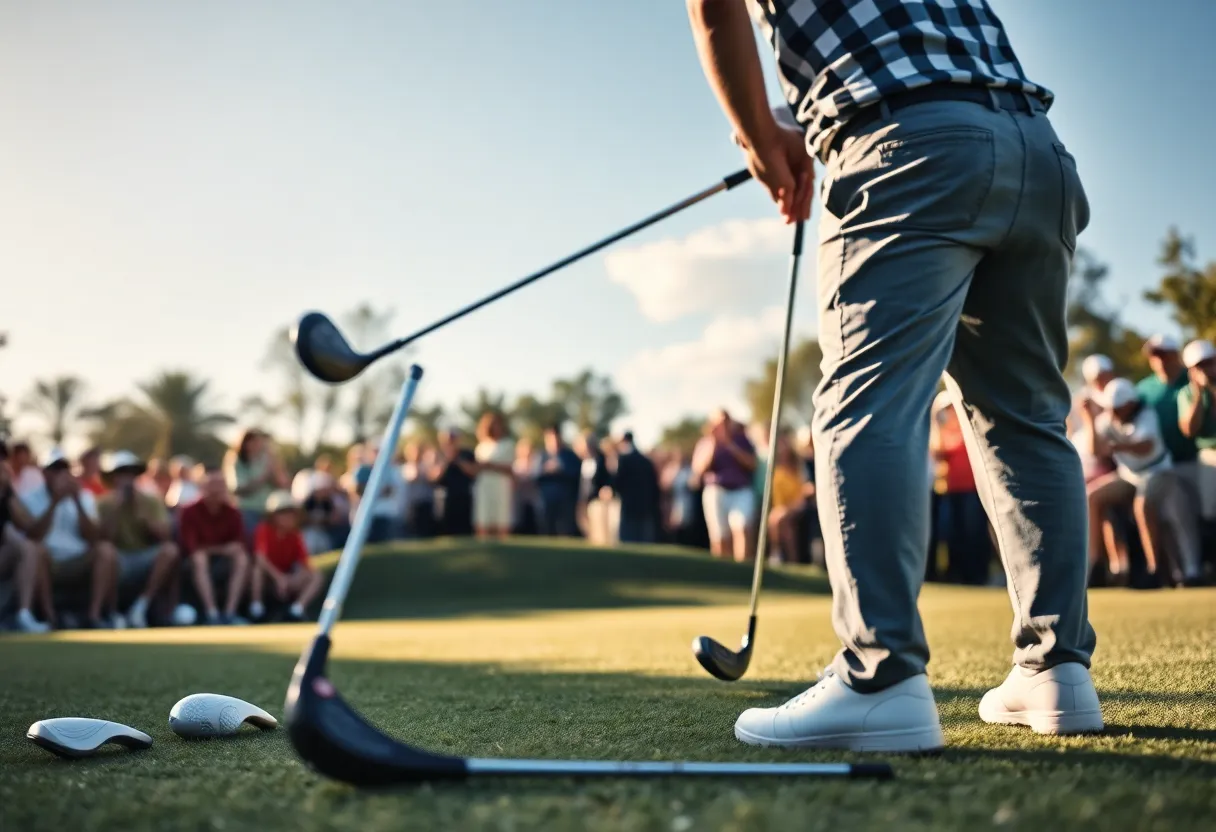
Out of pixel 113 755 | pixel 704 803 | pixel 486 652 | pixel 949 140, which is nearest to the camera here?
pixel 704 803

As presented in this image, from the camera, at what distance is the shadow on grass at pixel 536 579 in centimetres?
1280

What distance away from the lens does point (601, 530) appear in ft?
59.1

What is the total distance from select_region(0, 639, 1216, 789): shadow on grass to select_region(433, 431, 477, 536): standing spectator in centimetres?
1045

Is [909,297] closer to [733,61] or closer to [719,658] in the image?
[733,61]

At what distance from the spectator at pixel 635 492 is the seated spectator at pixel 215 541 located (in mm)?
5648

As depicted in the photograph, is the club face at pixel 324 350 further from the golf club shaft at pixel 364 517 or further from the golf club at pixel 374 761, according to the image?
the golf club at pixel 374 761

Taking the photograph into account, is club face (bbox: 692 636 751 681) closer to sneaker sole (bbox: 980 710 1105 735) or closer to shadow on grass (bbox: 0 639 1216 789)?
shadow on grass (bbox: 0 639 1216 789)

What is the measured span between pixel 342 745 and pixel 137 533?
11.3m

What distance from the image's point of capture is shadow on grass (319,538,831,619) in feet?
42.0

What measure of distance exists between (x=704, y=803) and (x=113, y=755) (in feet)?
5.29

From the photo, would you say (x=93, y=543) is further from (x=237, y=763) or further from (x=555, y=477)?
(x=237, y=763)

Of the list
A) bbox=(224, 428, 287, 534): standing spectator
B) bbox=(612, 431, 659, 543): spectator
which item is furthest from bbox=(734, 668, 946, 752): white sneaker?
bbox=(612, 431, 659, 543): spectator

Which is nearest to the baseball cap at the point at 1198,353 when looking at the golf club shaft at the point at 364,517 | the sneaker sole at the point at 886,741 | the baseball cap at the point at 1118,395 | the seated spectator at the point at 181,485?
the baseball cap at the point at 1118,395

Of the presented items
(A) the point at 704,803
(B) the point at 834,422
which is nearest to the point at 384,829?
(A) the point at 704,803
